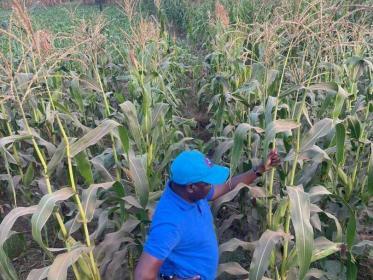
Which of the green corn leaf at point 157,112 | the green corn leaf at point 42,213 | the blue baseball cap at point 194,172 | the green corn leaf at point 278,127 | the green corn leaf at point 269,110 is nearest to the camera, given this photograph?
the green corn leaf at point 42,213

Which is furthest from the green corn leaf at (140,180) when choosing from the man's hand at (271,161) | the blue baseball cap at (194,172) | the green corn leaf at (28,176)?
the green corn leaf at (28,176)

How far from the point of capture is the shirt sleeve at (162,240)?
2.12 meters

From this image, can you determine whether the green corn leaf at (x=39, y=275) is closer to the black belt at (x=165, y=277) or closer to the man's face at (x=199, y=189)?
the black belt at (x=165, y=277)

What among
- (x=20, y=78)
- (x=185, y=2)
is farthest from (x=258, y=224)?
(x=185, y=2)

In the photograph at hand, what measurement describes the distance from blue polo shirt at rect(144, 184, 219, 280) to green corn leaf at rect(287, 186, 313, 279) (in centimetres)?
50

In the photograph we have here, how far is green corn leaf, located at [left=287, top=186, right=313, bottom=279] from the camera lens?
7.14ft

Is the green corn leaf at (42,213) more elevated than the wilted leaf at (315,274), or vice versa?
the green corn leaf at (42,213)

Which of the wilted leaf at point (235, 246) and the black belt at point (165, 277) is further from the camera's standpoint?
the wilted leaf at point (235, 246)

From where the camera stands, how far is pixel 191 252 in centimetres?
238

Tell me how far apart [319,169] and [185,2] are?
40.0 feet

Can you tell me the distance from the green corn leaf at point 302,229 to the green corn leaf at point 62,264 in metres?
1.10

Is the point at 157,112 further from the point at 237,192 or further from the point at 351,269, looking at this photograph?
the point at 351,269

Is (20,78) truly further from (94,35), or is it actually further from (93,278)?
(93,278)

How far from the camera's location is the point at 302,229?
2.20 metres
